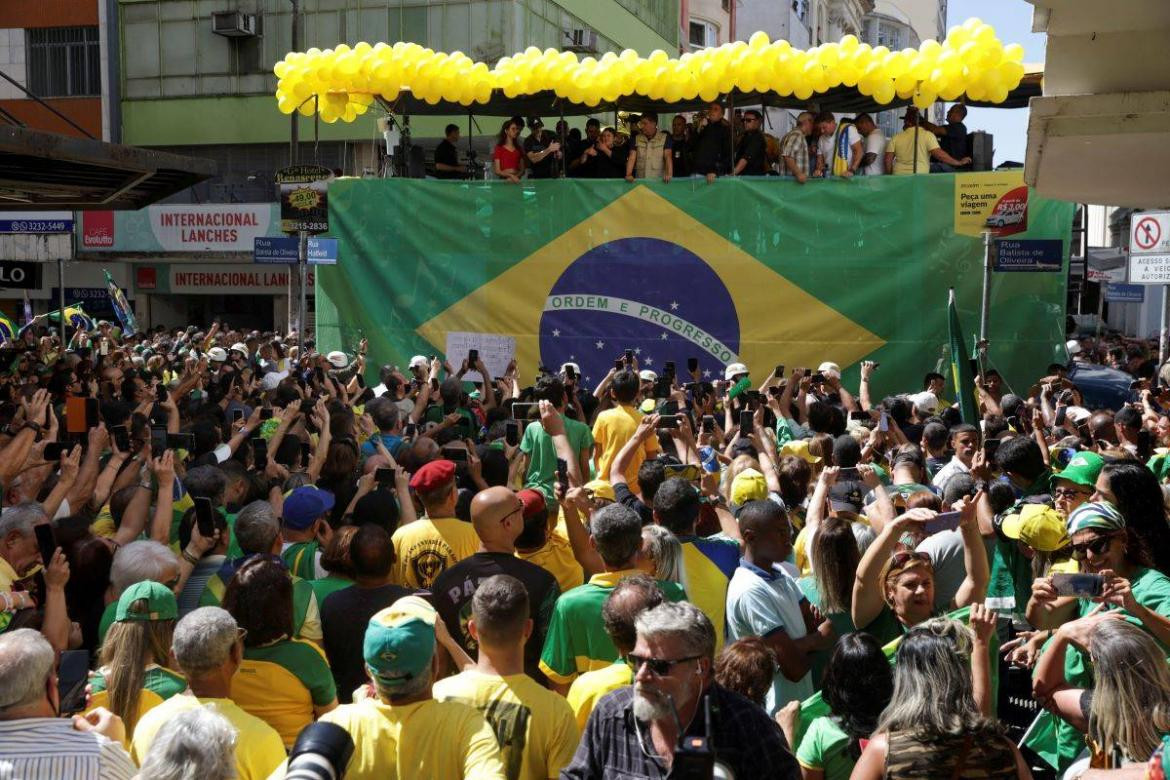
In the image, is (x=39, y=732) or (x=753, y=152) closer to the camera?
(x=39, y=732)

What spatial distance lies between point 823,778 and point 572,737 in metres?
0.72

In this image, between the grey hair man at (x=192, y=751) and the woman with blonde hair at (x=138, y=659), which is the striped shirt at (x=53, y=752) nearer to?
the grey hair man at (x=192, y=751)

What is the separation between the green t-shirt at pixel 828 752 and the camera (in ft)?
11.3

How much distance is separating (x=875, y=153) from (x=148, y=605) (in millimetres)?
12381

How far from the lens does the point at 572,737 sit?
351cm

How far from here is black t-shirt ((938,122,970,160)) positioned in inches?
578

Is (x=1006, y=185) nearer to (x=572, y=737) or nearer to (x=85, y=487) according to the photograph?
(x=85, y=487)

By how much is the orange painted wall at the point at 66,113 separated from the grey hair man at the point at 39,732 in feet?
Answer: 112

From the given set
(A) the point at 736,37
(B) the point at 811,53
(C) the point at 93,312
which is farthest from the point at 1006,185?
(A) the point at 736,37

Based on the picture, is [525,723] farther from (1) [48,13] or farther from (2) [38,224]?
(1) [48,13]

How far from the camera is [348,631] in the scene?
453cm

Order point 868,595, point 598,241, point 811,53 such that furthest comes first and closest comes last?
point 598,241, point 811,53, point 868,595

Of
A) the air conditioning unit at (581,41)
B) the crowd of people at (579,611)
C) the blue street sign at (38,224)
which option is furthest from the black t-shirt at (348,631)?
the air conditioning unit at (581,41)

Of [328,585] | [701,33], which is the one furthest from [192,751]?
[701,33]
